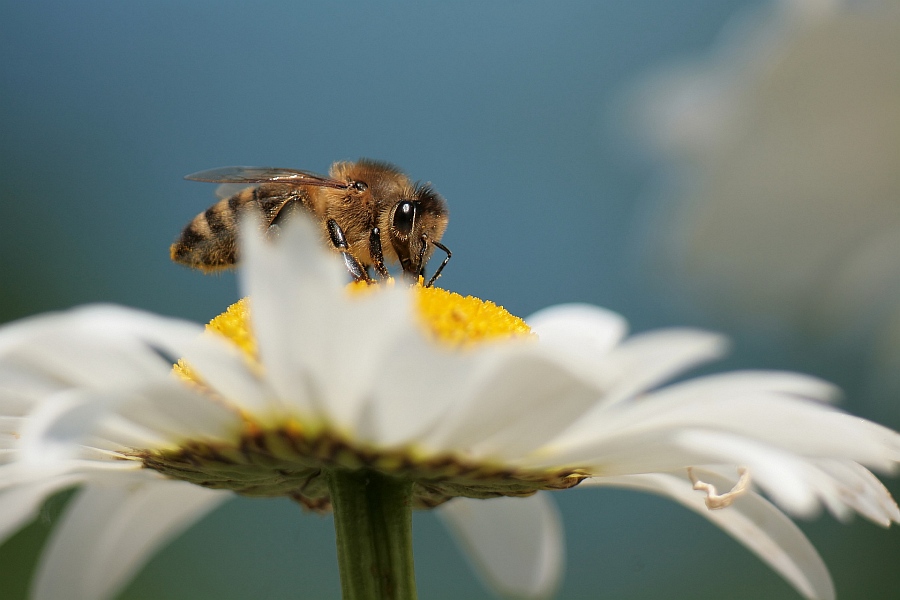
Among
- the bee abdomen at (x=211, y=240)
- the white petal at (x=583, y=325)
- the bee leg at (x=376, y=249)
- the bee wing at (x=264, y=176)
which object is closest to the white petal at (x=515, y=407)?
the white petal at (x=583, y=325)

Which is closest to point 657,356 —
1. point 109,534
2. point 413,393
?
point 413,393

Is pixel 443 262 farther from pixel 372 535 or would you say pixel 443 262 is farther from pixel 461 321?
pixel 372 535

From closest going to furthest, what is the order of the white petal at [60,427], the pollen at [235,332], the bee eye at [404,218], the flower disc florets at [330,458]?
the white petal at [60,427] < the flower disc florets at [330,458] < the pollen at [235,332] < the bee eye at [404,218]

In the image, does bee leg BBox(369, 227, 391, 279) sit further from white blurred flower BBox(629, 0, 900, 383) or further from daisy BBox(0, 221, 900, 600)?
white blurred flower BBox(629, 0, 900, 383)

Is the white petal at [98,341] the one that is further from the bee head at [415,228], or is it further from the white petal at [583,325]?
the bee head at [415,228]

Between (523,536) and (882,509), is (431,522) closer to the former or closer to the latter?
(523,536)

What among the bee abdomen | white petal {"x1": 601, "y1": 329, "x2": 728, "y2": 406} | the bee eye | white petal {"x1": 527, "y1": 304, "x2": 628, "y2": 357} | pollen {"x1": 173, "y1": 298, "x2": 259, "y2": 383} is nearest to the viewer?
white petal {"x1": 601, "y1": 329, "x2": 728, "y2": 406}

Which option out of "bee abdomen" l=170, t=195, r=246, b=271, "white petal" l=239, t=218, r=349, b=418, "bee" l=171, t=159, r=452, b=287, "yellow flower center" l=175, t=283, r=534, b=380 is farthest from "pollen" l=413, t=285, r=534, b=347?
"bee abdomen" l=170, t=195, r=246, b=271
